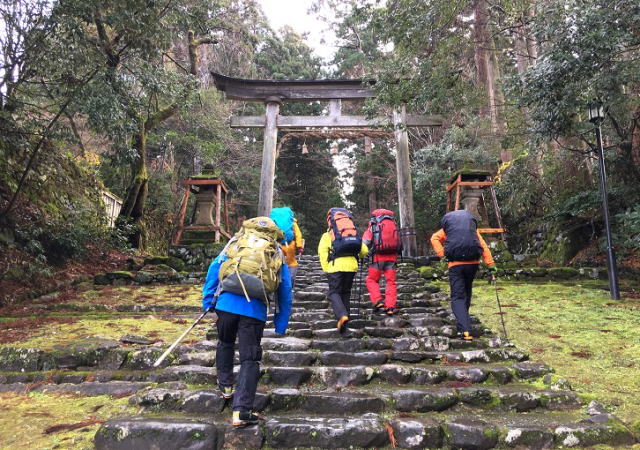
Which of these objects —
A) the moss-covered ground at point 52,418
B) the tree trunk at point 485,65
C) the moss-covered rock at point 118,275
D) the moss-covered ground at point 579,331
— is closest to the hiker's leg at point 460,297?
the moss-covered ground at point 579,331

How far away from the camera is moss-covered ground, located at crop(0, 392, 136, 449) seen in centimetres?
280

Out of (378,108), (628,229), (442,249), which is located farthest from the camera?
(378,108)

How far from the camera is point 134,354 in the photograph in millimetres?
4246

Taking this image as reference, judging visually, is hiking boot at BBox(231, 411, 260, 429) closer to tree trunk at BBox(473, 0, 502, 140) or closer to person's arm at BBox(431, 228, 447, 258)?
person's arm at BBox(431, 228, 447, 258)

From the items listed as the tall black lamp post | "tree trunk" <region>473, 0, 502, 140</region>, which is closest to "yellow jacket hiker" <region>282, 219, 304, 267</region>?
the tall black lamp post

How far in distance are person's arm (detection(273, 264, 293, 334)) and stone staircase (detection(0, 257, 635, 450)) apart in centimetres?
57

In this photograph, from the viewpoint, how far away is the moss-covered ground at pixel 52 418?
2801mm

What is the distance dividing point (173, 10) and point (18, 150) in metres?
4.13

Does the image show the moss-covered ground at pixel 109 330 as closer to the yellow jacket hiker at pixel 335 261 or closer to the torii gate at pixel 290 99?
the yellow jacket hiker at pixel 335 261

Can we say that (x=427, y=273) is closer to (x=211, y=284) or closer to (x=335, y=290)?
(x=335, y=290)

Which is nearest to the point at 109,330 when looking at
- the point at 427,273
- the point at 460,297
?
the point at 460,297

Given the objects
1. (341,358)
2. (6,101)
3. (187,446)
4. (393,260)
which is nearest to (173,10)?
(6,101)

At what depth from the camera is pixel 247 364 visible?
2.86m

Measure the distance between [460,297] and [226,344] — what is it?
273 cm
